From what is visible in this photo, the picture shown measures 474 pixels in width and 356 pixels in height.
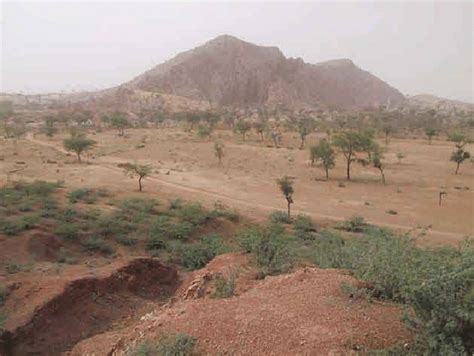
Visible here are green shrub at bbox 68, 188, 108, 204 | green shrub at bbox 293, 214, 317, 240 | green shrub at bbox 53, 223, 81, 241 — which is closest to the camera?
green shrub at bbox 53, 223, 81, 241

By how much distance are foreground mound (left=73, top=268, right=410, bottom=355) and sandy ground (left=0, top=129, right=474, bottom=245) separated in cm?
1100

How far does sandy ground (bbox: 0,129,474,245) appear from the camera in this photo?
92.9 feet

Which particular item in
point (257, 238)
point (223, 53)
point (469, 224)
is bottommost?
point (469, 224)

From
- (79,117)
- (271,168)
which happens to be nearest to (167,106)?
(79,117)

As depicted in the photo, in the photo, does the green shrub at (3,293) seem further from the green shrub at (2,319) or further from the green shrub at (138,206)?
the green shrub at (138,206)

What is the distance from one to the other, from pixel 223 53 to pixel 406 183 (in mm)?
123857

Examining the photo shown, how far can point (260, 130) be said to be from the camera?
62.9 meters

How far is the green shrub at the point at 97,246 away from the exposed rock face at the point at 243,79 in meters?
119

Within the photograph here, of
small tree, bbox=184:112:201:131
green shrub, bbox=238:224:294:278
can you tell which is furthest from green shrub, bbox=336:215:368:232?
small tree, bbox=184:112:201:131

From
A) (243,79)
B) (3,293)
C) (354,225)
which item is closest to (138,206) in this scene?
(354,225)

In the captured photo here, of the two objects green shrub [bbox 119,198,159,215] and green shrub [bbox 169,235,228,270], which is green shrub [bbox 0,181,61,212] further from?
green shrub [bbox 169,235,228,270]

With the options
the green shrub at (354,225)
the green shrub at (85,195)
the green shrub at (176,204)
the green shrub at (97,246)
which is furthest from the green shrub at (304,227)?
the green shrub at (85,195)

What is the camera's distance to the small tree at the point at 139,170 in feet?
105

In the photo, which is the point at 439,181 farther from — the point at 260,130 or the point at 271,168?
the point at 260,130
